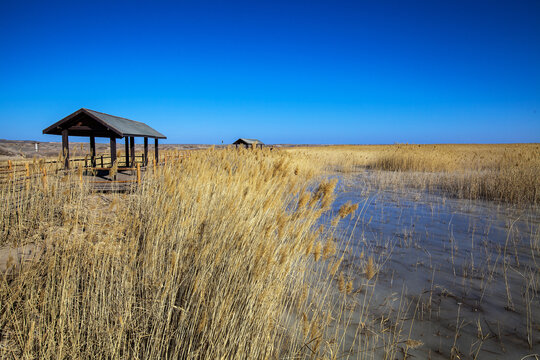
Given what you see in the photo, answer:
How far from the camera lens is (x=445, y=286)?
327 cm

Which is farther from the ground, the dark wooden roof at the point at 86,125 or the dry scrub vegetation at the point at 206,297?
the dark wooden roof at the point at 86,125

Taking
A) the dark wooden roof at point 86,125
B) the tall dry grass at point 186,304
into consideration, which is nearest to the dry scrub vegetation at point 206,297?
the tall dry grass at point 186,304

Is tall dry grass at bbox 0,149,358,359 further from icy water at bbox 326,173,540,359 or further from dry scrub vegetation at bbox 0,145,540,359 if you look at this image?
icy water at bbox 326,173,540,359

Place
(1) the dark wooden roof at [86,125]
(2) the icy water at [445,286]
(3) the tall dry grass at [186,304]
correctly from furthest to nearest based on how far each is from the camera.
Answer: (1) the dark wooden roof at [86,125]
(2) the icy water at [445,286]
(3) the tall dry grass at [186,304]

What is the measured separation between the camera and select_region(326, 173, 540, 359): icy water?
7.75 ft

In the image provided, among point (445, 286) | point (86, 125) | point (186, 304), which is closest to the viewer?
point (186, 304)

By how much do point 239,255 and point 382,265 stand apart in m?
2.42

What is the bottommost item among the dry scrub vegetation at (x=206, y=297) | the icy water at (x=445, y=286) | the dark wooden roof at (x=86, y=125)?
the icy water at (x=445, y=286)

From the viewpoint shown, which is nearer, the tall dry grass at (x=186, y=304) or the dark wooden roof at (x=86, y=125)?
the tall dry grass at (x=186, y=304)

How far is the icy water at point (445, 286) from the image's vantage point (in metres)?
2.36

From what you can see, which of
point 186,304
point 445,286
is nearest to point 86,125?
point 186,304

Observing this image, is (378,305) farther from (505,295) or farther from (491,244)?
(491,244)

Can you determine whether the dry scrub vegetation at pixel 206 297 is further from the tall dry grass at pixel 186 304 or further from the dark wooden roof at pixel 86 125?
the dark wooden roof at pixel 86 125

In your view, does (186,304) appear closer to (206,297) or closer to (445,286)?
(206,297)
